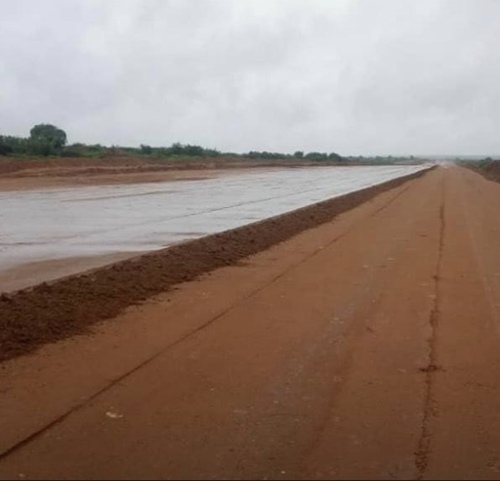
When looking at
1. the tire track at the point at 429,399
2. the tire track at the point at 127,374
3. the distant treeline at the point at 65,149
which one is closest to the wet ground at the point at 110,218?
the tire track at the point at 127,374

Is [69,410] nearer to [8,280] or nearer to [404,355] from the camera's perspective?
[404,355]

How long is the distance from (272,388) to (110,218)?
18.7 meters

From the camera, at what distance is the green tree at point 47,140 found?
81.1 metres

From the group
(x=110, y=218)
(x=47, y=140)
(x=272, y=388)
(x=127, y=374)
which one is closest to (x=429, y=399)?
(x=272, y=388)

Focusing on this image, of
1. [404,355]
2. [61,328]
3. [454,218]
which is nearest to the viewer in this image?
[404,355]

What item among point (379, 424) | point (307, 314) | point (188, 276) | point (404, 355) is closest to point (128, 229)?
point (188, 276)

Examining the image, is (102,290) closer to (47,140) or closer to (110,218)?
(110,218)

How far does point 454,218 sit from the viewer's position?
91.9 feet

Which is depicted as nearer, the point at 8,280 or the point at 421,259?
the point at 8,280

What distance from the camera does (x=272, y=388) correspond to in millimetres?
7105

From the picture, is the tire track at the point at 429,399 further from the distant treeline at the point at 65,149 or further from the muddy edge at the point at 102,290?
the distant treeline at the point at 65,149

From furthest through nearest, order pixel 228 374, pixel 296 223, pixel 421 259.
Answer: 1. pixel 296 223
2. pixel 421 259
3. pixel 228 374

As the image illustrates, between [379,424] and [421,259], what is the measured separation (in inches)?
413

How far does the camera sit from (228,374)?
7543 millimetres
